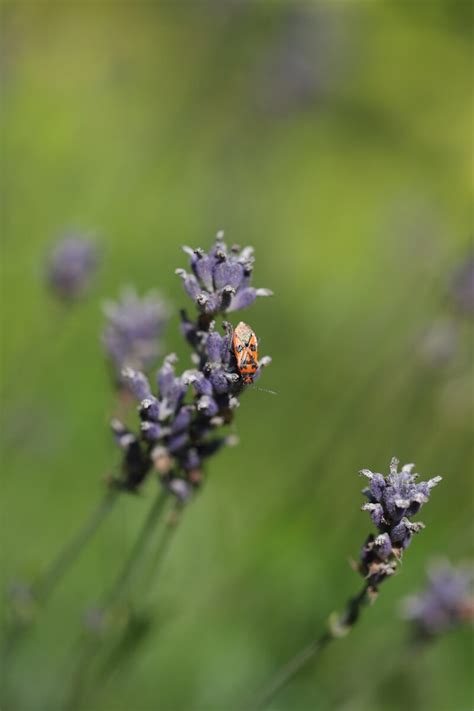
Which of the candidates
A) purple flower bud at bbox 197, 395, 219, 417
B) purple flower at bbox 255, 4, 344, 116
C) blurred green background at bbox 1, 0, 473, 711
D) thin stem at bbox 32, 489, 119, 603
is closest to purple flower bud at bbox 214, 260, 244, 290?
purple flower bud at bbox 197, 395, 219, 417

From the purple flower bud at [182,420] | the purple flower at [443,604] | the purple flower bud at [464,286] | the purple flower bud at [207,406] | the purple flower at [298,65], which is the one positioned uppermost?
the purple flower at [298,65]

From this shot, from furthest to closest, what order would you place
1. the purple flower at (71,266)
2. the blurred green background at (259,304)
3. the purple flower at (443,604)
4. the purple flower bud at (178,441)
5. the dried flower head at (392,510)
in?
1. the blurred green background at (259,304)
2. the purple flower at (71,266)
3. the purple flower at (443,604)
4. the purple flower bud at (178,441)
5. the dried flower head at (392,510)

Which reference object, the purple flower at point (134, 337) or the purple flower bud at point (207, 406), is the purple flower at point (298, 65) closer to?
the purple flower at point (134, 337)

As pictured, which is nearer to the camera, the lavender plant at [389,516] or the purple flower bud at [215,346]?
the lavender plant at [389,516]

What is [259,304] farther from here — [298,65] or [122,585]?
[122,585]

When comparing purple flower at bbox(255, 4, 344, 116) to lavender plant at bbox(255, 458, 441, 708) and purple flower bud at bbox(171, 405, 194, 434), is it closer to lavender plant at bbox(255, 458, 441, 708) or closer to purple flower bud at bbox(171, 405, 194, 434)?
purple flower bud at bbox(171, 405, 194, 434)

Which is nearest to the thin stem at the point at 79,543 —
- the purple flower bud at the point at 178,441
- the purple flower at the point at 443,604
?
the purple flower bud at the point at 178,441
